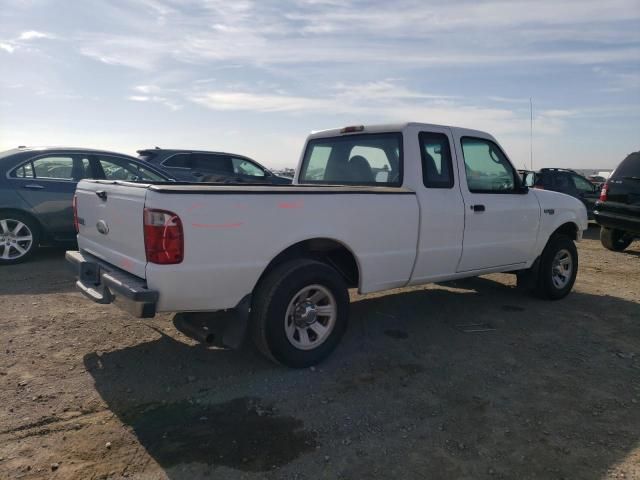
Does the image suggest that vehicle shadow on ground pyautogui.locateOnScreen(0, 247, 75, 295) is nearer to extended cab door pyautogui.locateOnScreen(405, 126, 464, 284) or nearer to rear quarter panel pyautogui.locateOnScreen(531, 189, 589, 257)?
extended cab door pyautogui.locateOnScreen(405, 126, 464, 284)

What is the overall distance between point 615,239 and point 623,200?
127 cm

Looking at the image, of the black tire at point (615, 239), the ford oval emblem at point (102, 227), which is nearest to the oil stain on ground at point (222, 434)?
the ford oval emblem at point (102, 227)

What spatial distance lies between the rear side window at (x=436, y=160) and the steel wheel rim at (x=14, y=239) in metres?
5.59

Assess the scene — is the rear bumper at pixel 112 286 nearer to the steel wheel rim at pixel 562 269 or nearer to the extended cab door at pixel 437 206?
the extended cab door at pixel 437 206

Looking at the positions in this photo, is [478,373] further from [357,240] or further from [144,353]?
[144,353]

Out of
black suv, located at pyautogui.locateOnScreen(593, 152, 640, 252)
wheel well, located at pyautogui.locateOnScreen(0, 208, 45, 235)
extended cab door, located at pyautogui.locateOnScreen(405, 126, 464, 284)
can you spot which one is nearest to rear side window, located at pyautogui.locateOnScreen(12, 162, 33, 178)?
wheel well, located at pyautogui.locateOnScreen(0, 208, 45, 235)

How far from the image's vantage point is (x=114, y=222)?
3.65 metres

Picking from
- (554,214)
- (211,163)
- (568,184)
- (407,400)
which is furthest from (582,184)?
(407,400)

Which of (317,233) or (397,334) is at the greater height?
(317,233)

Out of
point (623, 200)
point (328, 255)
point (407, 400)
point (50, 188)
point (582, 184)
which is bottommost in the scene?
point (407, 400)

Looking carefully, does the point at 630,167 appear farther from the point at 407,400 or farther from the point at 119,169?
the point at 119,169

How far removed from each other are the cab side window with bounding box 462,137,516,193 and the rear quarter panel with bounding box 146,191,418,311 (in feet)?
4.27

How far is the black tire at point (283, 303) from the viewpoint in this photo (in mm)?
3598

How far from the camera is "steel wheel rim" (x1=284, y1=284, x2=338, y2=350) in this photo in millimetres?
3842
